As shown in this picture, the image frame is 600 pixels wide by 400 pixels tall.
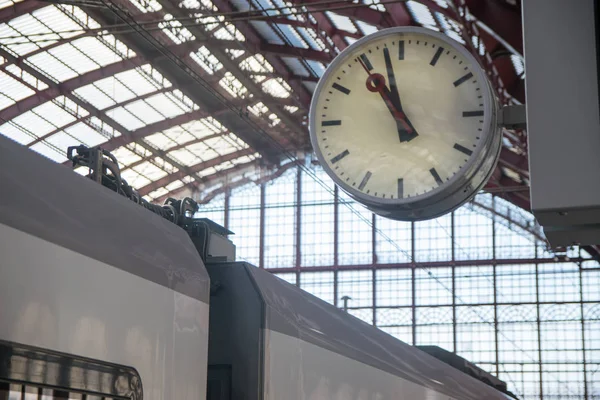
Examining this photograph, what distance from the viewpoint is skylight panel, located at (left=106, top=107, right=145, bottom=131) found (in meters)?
27.1

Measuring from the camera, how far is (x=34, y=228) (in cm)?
255

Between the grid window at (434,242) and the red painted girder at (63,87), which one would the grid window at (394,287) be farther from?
the red painted girder at (63,87)

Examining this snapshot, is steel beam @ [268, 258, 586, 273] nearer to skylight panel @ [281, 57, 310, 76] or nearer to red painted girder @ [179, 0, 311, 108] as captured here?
red painted girder @ [179, 0, 311, 108]

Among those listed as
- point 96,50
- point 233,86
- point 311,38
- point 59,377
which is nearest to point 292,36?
point 311,38

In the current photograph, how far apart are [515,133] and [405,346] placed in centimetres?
1646

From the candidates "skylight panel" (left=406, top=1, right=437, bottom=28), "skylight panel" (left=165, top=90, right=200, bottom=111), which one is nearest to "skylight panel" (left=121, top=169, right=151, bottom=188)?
"skylight panel" (left=165, top=90, right=200, bottom=111)

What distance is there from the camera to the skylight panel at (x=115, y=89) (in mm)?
25672

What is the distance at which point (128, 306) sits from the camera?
2.90m

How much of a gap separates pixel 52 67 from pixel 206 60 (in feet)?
13.3

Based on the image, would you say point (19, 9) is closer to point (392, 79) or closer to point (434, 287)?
point (434, 287)

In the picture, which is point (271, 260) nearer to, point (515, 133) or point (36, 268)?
point (515, 133)

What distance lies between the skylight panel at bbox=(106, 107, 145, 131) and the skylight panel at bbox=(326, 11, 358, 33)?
7.24 metres

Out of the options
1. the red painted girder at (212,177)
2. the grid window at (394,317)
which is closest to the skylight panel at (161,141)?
the red painted girder at (212,177)

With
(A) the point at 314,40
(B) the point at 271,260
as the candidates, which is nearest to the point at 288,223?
(B) the point at 271,260
